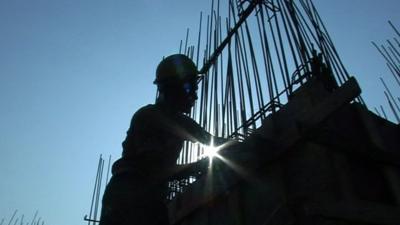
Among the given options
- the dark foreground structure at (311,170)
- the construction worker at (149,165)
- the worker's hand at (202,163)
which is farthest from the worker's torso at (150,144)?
the dark foreground structure at (311,170)

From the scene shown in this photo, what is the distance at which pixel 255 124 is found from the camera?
14.7ft

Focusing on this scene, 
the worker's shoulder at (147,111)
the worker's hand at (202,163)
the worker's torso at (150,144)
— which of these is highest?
the worker's shoulder at (147,111)

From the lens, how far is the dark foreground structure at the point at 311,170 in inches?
101

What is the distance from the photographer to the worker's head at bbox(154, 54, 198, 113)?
155 inches

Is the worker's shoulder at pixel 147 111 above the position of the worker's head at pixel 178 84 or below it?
below

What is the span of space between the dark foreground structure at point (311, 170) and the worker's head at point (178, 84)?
0.84m

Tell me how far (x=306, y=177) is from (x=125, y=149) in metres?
1.70

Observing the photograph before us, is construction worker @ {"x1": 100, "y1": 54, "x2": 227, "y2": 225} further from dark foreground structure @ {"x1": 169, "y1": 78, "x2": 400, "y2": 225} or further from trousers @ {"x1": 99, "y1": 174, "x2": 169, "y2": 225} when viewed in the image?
dark foreground structure @ {"x1": 169, "y1": 78, "x2": 400, "y2": 225}

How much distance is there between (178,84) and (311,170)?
5.72 feet

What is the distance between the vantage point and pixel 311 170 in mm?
2865

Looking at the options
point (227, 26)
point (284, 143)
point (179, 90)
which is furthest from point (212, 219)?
point (227, 26)

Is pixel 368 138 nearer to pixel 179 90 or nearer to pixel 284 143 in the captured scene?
pixel 284 143

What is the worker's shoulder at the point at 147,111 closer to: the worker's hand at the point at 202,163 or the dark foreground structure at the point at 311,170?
the worker's hand at the point at 202,163

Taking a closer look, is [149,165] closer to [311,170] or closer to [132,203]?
[132,203]
